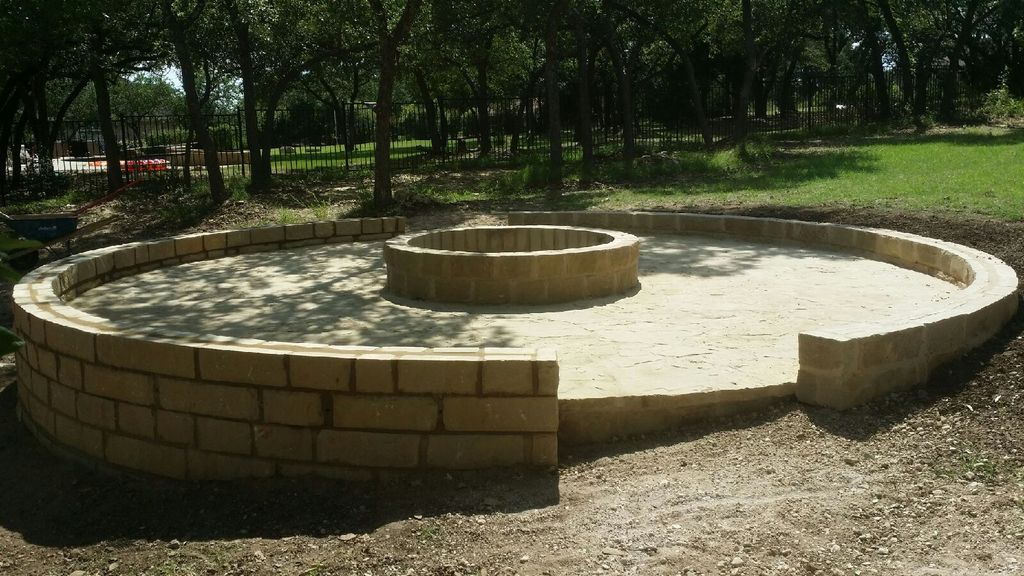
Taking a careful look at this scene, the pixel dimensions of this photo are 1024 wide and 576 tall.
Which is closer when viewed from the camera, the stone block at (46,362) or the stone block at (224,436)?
the stone block at (224,436)

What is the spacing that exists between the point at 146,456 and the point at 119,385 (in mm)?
415

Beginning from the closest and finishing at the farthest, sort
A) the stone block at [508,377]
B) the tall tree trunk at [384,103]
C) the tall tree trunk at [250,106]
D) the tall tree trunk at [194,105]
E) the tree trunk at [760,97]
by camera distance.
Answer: the stone block at [508,377], the tall tree trunk at [384,103], the tall tree trunk at [194,105], the tall tree trunk at [250,106], the tree trunk at [760,97]

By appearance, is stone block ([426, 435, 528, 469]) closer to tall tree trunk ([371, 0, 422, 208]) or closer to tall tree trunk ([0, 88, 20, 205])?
tall tree trunk ([371, 0, 422, 208])

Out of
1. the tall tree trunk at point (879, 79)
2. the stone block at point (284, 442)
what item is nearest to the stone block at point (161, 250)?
the stone block at point (284, 442)

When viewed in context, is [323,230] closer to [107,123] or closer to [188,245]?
[188,245]

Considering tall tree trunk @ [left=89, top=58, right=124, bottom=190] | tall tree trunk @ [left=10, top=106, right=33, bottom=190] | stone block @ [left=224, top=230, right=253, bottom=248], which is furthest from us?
tall tree trunk @ [left=10, top=106, right=33, bottom=190]

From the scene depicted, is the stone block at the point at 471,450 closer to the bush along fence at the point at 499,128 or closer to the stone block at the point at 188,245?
the stone block at the point at 188,245

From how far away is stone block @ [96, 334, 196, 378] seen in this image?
16.2 feet

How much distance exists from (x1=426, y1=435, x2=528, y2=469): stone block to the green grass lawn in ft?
25.9

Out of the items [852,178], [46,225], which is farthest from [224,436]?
[852,178]

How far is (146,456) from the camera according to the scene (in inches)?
206

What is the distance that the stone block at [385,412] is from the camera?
15.3ft

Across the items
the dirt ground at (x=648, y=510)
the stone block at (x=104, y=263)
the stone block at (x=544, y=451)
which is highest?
the stone block at (x=104, y=263)

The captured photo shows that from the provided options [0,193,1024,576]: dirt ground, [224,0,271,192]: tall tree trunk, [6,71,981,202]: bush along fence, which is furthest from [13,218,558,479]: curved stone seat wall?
[6,71,981,202]: bush along fence
